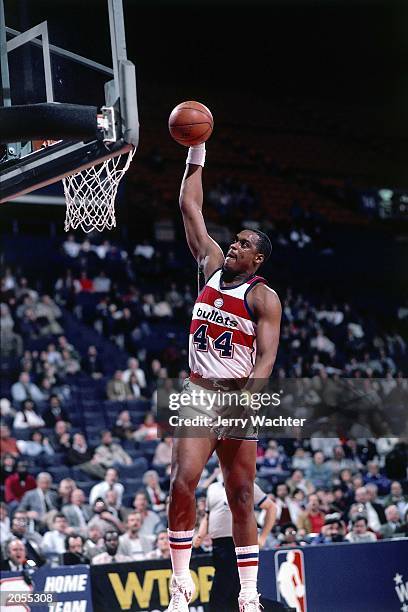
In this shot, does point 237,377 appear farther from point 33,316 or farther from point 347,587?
point 33,316

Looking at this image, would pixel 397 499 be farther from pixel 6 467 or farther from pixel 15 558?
pixel 15 558

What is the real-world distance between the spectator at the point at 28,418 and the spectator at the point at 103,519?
2548 millimetres

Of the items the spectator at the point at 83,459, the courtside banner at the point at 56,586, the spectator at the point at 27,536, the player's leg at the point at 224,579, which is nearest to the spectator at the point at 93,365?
the spectator at the point at 83,459

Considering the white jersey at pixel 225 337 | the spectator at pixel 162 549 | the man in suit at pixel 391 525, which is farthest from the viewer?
the man in suit at pixel 391 525

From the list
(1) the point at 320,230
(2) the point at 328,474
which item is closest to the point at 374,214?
(1) the point at 320,230

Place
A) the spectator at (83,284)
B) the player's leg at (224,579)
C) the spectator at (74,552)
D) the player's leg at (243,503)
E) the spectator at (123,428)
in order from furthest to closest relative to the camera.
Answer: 1. the spectator at (83,284)
2. the spectator at (123,428)
3. the spectator at (74,552)
4. the player's leg at (224,579)
5. the player's leg at (243,503)

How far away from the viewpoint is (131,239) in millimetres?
19906

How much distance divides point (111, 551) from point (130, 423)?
488 centimetres

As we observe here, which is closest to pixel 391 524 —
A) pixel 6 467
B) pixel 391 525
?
pixel 391 525

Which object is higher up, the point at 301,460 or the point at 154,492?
the point at 301,460

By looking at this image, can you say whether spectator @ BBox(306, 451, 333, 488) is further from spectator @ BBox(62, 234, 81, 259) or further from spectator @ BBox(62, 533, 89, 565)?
spectator @ BBox(62, 234, 81, 259)

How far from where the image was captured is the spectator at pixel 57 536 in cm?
1134

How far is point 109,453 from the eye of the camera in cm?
1455

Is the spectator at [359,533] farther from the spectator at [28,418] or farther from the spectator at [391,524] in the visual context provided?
the spectator at [28,418]
